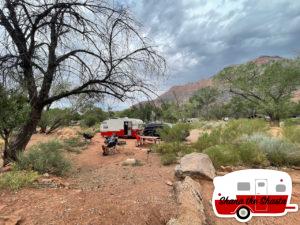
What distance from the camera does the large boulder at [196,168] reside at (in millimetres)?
8180

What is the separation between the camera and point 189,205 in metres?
5.78

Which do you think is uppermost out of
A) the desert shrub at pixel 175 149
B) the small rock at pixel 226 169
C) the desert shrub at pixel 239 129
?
the desert shrub at pixel 239 129

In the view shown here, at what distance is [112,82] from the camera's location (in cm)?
1199

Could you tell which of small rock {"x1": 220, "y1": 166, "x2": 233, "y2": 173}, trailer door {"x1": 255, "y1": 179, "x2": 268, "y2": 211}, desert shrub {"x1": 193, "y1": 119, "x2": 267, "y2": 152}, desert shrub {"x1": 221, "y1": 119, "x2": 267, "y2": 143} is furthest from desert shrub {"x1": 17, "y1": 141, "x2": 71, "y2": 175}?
desert shrub {"x1": 221, "y1": 119, "x2": 267, "y2": 143}

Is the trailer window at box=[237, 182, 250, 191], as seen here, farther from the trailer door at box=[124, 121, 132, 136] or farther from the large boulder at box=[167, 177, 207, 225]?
the trailer door at box=[124, 121, 132, 136]

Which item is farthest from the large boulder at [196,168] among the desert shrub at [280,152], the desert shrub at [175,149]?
the desert shrub at [175,149]

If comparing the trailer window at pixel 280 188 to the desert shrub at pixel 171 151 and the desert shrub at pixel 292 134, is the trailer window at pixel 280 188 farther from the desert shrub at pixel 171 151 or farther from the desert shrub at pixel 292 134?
the desert shrub at pixel 292 134

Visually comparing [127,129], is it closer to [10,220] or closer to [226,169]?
[226,169]

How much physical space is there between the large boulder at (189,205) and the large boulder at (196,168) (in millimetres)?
1046

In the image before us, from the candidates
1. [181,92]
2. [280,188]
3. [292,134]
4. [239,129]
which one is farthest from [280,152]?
[181,92]

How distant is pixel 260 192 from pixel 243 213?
420 millimetres

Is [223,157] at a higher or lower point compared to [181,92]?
lower

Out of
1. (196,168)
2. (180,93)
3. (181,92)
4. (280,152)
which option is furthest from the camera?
(180,93)

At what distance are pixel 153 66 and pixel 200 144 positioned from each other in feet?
14.0
